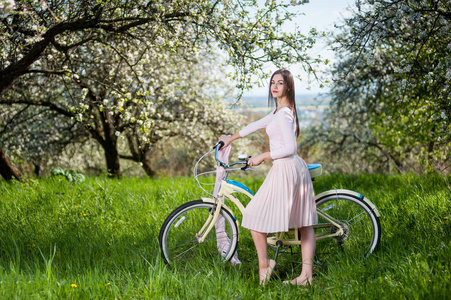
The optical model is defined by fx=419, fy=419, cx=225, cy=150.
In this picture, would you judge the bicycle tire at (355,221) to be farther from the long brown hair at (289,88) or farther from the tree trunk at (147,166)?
the tree trunk at (147,166)

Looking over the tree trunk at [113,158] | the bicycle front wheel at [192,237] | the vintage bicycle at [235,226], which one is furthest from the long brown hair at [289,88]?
the tree trunk at [113,158]

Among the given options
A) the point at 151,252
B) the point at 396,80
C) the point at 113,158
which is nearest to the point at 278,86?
the point at 151,252

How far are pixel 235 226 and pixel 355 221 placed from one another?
46.7 inches

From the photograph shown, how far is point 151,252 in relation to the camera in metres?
4.44

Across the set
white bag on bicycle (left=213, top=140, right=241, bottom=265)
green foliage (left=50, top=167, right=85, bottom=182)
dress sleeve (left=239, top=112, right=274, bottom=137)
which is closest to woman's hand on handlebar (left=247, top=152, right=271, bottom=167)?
dress sleeve (left=239, top=112, right=274, bottom=137)

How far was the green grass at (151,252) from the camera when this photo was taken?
10.5 feet

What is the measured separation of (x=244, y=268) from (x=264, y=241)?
61cm

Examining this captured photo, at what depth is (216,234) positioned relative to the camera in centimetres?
416

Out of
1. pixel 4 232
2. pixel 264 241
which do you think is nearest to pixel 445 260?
pixel 264 241

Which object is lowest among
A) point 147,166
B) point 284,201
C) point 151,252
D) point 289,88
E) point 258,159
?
point 147,166

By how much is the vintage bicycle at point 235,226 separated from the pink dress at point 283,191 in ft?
0.79

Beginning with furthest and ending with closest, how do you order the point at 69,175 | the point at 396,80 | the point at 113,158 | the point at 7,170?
the point at 113,158 < the point at 7,170 < the point at 69,175 < the point at 396,80

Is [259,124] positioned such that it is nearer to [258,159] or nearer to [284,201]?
[258,159]

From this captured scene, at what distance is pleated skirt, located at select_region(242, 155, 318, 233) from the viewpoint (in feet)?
11.9
